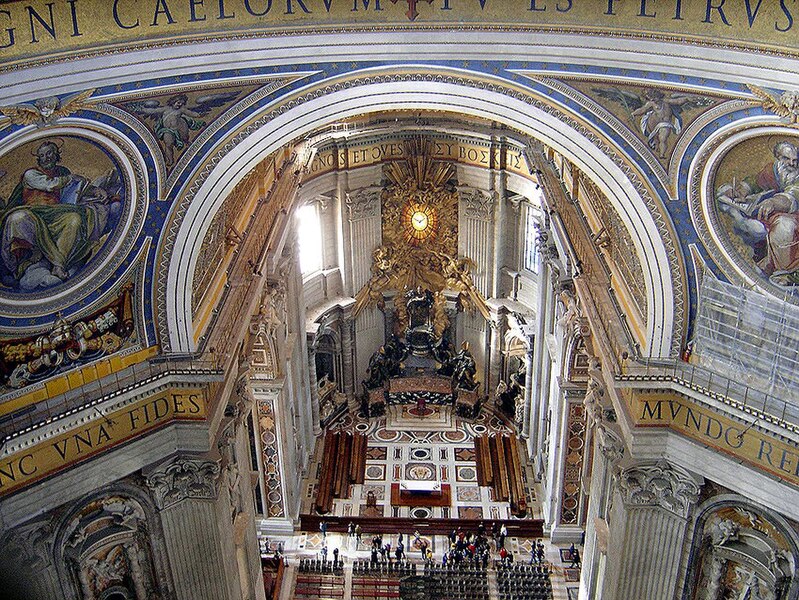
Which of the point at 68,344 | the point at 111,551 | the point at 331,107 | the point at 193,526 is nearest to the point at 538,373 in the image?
the point at 193,526

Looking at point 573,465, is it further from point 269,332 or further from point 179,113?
point 179,113

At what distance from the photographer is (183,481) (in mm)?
15211

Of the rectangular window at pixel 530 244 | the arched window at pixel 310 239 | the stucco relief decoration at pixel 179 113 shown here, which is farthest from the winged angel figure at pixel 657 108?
the arched window at pixel 310 239

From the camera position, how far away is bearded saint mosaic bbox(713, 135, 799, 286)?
40.6 ft

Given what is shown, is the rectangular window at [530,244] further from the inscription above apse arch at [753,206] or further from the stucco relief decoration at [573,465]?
the inscription above apse arch at [753,206]

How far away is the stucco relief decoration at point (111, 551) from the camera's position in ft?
47.4

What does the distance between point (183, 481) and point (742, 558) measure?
31.4ft

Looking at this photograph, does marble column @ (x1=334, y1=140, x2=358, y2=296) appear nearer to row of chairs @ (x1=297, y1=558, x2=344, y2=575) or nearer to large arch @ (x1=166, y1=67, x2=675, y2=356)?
row of chairs @ (x1=297, y1=558, x2=344, y2=575)

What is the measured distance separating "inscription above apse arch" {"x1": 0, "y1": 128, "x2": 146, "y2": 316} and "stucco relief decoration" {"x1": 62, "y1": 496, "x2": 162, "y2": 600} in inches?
148

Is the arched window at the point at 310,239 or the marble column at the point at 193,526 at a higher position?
the arched window at the point at 310,239

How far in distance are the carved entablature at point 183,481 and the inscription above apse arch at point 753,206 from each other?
9.17 meters

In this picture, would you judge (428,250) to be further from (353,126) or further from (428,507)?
(428,507)

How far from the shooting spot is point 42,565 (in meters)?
14.1

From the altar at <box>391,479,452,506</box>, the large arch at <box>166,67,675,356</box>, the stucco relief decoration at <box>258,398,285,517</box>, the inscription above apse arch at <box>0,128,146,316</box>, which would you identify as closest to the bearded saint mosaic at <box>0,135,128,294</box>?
the inscription above apse arch at <box>0,128,146,316</box>
